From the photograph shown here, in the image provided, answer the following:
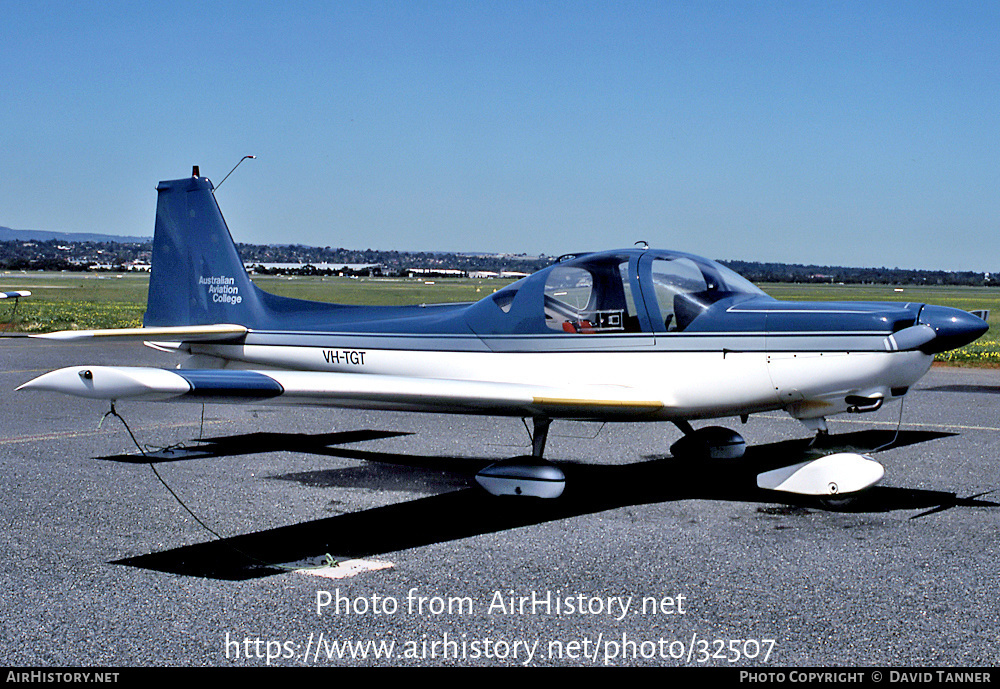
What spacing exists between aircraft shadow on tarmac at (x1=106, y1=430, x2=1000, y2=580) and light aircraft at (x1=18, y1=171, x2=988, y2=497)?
→ 286mm

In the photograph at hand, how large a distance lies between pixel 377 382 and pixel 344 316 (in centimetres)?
278

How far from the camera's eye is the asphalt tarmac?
172 inches

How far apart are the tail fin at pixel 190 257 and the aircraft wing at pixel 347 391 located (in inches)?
138

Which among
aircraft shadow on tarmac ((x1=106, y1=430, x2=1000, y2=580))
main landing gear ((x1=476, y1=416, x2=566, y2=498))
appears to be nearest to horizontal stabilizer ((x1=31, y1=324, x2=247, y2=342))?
aircraft shadow on tarmac ((x1=106, y1=430, x2=1000, y2=580))

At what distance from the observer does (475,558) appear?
575 cm

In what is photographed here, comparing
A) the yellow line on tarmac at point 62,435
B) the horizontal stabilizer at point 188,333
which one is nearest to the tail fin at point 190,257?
the horizontal stabilizer at point 188,333

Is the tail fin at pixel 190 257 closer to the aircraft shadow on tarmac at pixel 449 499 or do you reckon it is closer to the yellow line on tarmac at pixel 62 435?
the yellow line on tarmac at pixel 62 435

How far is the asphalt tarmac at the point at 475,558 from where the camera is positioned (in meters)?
4.36

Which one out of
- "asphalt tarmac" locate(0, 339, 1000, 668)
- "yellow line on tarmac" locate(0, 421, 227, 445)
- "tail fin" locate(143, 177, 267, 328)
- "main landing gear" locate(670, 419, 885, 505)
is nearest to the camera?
"asphalt tarmac" locate(0, 339, 1000, 668)

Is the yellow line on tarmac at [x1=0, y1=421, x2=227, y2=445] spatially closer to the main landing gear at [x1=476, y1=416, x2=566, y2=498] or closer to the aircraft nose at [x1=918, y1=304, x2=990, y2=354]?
the main landing gear at [x1=476, y1=416, x2=566, y2=498]

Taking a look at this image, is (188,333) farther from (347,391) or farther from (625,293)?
(625,293)

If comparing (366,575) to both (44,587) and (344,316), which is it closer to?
(44,587)

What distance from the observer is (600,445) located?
9.95m
